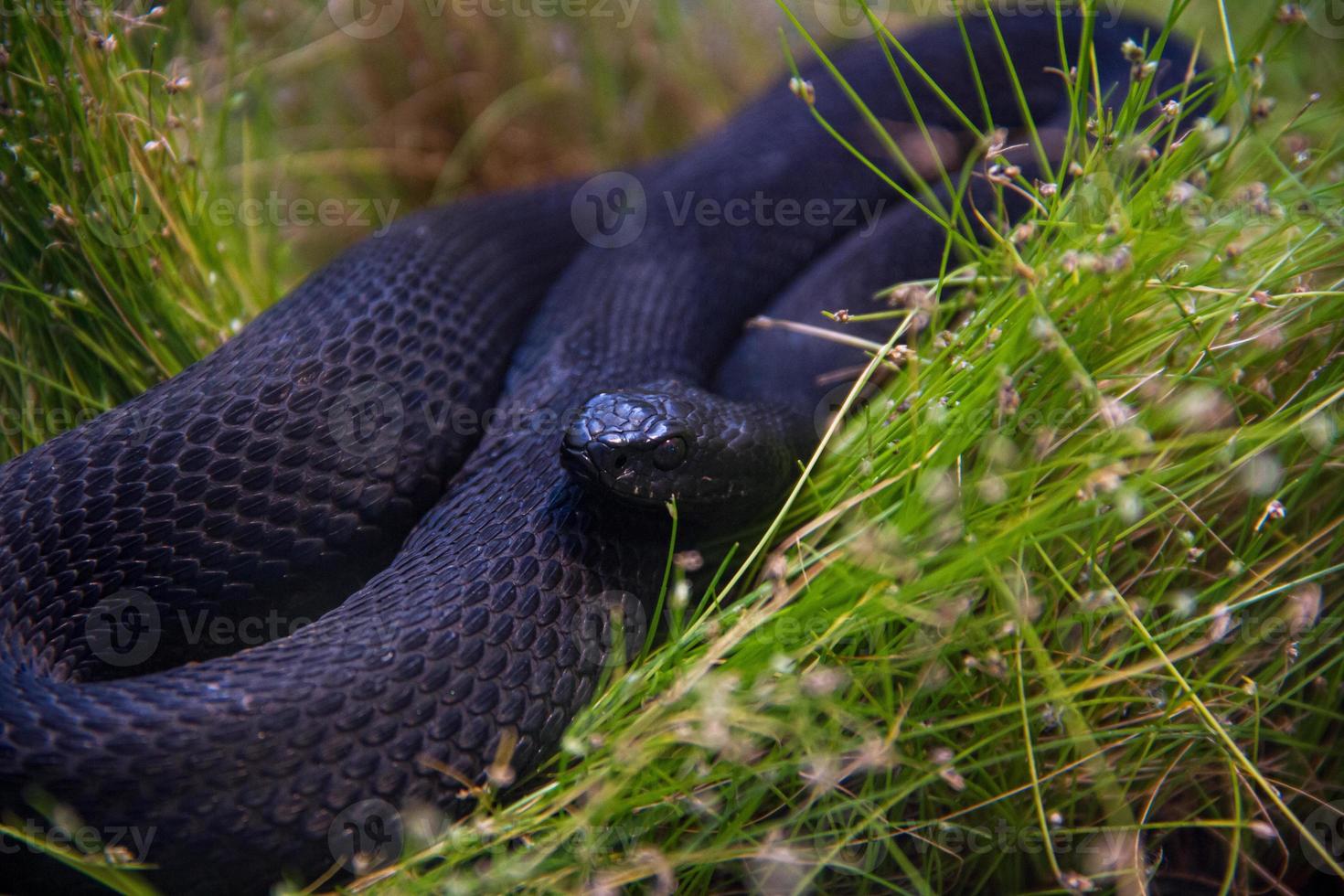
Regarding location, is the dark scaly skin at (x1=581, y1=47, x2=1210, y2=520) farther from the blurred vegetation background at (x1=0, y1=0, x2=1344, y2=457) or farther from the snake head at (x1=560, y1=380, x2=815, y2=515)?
the blurred vegetation background at (x1=0, y1=0, x2=1344, y2=457)

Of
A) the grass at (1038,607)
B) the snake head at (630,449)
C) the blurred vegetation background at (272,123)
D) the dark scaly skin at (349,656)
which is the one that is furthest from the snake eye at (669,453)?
the blurred vegetation background at (272,123)

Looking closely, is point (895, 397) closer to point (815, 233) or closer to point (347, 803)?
point (347, 803)

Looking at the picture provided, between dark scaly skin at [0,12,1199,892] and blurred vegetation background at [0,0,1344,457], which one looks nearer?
dark scaly skin at [0,12,1199,892]

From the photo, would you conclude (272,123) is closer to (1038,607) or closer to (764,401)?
(764,401)

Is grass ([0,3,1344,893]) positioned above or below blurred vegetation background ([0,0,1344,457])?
below

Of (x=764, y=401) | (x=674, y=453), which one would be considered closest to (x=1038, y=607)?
(x=674, y=453)

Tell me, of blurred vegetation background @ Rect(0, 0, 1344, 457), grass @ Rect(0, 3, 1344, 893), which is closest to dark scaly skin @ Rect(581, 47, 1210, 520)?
grass @ Rect(0, 3, 1344, 893)
